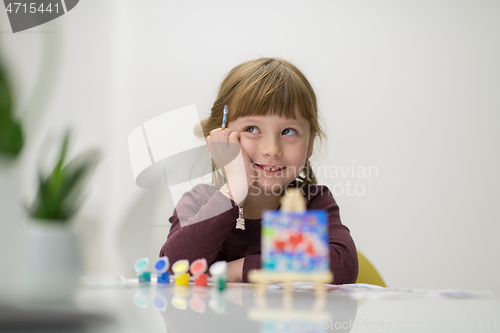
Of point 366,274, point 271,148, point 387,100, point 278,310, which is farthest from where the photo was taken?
point 387,100

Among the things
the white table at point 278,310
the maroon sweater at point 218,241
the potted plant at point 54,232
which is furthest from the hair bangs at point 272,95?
the potted plant at point 54,232

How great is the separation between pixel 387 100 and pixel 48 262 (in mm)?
1396

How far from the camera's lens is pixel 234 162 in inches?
27.7

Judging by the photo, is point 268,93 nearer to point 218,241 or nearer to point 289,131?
point 289,131

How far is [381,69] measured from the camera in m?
1.50

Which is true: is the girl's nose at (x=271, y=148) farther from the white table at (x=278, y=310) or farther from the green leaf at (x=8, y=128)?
the green leaf at (x=8, y=128)

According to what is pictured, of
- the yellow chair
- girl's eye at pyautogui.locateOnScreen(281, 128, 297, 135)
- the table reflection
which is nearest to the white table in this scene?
the table reflection

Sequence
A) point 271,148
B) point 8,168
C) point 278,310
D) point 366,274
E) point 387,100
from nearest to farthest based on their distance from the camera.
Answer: point 8,168
point 278,310
point 271,148
point 366,274
point 387,100

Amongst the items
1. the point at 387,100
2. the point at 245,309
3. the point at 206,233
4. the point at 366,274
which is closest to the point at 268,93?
the point at 206,233

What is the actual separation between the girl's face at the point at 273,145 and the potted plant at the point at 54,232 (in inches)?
14.1

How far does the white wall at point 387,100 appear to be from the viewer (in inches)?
57.7

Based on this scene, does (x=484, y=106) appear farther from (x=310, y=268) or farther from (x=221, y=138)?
(x=310, y=268)

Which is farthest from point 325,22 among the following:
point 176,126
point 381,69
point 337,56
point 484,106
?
point 176,126

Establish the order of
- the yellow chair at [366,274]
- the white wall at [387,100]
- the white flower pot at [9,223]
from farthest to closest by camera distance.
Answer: the white wall at [387,100] < the yellow chair at [366,274] < the white flower pot at [9,223]
